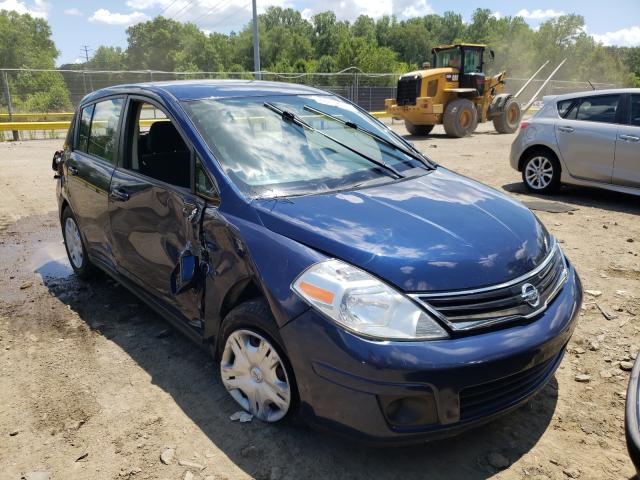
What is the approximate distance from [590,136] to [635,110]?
1.98 feet

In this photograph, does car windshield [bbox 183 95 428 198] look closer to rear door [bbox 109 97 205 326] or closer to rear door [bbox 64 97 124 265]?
rear door [bbox 109 97 205 326]

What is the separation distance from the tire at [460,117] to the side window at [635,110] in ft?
32.3

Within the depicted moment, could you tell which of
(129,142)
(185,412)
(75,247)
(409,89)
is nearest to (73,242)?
(75,247)

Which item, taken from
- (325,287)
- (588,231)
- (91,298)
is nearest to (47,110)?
(91,298)

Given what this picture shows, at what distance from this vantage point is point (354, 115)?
4.06 meters

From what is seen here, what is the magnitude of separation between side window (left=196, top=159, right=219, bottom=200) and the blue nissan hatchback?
0.04ft

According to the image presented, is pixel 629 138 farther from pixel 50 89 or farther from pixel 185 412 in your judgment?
pixel 50 89

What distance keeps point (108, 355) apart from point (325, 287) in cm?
204

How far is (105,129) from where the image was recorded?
4.26 m

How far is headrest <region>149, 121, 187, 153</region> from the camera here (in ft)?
12.2

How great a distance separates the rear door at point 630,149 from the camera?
699 cm

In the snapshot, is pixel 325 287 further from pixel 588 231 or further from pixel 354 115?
pixel 588 231

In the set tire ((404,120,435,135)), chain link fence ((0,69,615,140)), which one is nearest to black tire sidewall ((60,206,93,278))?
tire ((404,120,435,135))

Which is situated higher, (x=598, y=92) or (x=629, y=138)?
(x=598, y=92)
